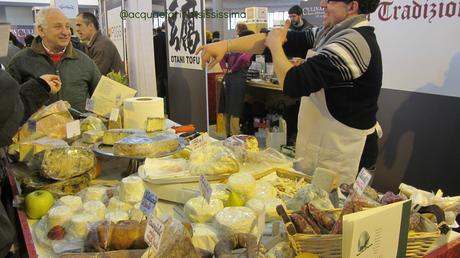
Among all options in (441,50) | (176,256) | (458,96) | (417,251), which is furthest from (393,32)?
(176,256)

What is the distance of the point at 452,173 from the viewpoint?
112 inches

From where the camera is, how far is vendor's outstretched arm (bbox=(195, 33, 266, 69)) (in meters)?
1.93

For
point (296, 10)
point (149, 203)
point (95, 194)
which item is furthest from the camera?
point (296, 10)

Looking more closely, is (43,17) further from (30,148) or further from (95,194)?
(95,194)

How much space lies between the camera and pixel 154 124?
2.01m

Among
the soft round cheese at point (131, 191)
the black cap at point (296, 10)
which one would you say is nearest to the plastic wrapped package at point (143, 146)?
the soft round cheese at point (131, 191)

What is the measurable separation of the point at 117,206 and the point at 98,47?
11.5 ft

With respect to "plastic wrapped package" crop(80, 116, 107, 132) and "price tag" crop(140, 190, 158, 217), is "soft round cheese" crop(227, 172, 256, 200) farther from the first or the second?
"plastic wrapped package" crop(80, 116, 107, 132)

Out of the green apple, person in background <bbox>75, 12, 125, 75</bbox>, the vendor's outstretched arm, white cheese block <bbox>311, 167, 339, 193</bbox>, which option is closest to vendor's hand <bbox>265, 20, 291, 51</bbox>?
the vendor's outstretched arm

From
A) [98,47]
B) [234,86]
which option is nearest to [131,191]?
[98,47]

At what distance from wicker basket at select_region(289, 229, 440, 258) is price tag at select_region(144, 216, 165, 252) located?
335 millimetres

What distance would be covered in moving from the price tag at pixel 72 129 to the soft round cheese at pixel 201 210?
96cm

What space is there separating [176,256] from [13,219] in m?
1.37

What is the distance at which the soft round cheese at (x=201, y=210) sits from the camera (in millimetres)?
1197
